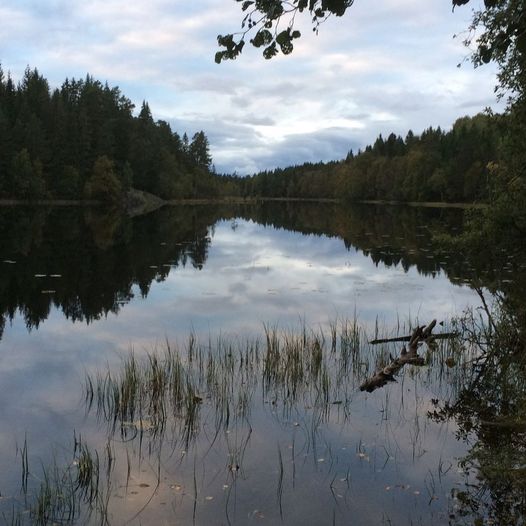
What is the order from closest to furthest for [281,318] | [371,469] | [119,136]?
1. [371,469]
2. [281,318]
3. [119,136]

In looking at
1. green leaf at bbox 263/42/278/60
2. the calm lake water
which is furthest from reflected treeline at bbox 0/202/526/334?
green leaf at bbox 263/42/278/60

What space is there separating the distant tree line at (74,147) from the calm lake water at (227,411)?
221 feet

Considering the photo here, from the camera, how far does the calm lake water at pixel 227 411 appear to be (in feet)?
23.5

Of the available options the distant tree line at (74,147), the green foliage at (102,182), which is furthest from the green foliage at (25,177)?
the green foliage at (102,182)

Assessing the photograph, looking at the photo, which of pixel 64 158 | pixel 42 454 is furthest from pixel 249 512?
pixel 64 158

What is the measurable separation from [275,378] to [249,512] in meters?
4.97

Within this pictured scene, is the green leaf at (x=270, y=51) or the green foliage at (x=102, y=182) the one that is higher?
the green foliage at (x=102, y=182)

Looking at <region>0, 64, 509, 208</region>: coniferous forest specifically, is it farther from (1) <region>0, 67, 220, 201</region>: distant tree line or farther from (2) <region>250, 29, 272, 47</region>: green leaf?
(2) <region>250, 29, 272, 47</region>: green leaf

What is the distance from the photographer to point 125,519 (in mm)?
6629

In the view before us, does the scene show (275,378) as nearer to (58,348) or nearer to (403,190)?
(58,348)

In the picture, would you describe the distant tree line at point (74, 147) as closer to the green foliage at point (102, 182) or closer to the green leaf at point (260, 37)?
the green foliage at point (102, 182)

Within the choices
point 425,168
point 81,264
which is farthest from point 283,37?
point 425,168

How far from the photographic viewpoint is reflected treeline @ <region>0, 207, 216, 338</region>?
19391 mm

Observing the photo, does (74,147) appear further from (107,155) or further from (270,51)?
(270,51)
